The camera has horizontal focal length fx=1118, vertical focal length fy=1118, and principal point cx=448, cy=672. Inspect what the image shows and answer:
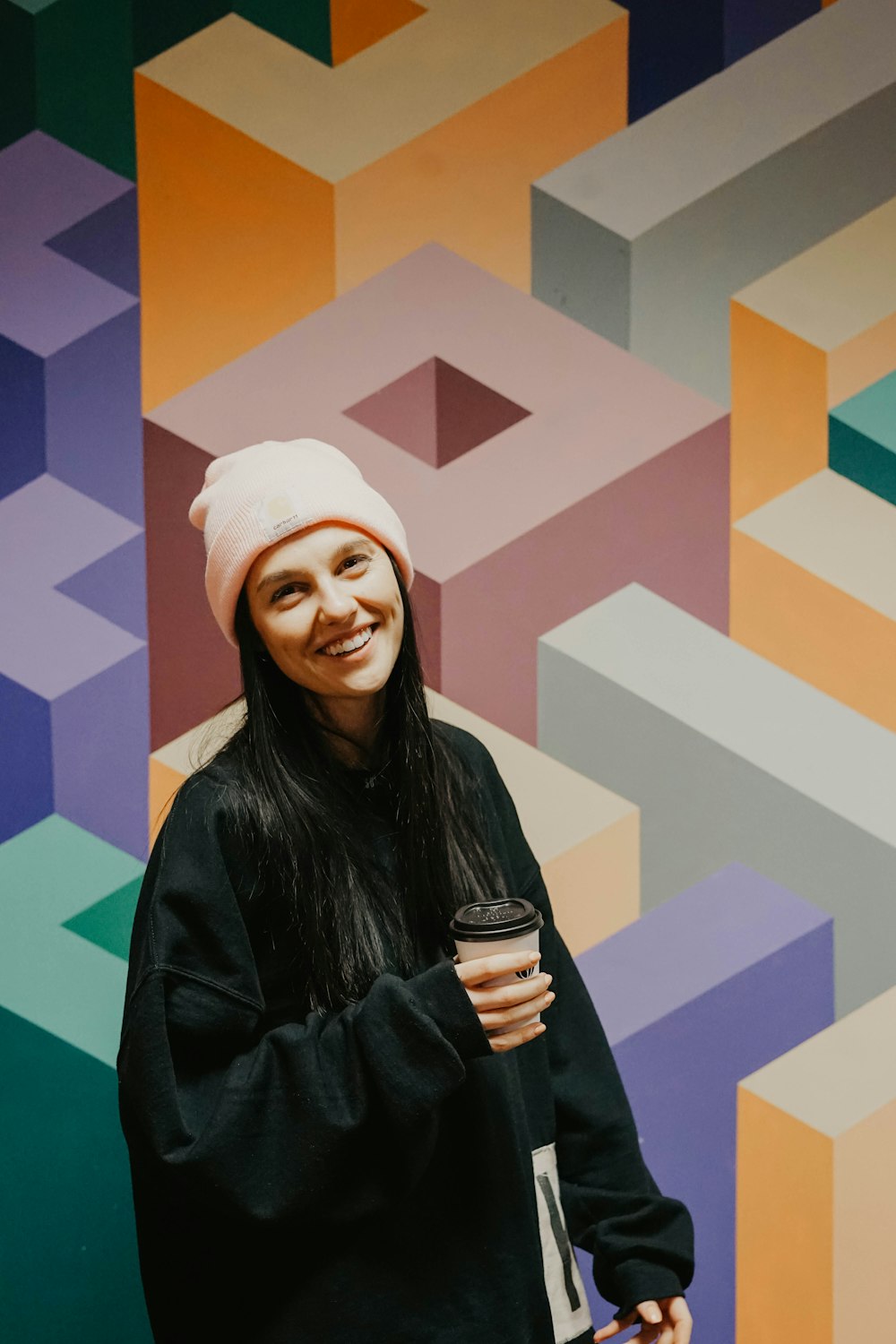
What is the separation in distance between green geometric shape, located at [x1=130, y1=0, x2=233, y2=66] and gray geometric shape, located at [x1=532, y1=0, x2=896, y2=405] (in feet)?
1.65

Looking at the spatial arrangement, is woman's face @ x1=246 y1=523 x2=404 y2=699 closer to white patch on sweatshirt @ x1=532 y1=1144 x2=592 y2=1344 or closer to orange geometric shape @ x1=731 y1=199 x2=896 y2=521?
white patch on sweatshirt @ x1=532 y1=1144 x2=592 y2=1344

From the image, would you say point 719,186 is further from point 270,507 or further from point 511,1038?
point 511,1038

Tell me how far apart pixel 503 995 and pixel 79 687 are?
2.70 ft

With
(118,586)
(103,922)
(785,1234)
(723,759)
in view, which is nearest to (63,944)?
(103,922)

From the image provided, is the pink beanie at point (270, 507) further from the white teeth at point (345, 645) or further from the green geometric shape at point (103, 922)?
the green geometric shape at point (103, 922)

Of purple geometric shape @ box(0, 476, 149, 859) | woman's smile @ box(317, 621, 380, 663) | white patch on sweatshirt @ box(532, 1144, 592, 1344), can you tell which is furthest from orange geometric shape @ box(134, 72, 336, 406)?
white patch on sweatshirt @ box(532, 1144, 592, 1344)

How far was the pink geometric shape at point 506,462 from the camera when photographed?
1.55 meters

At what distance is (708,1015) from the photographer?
→ 1564mm

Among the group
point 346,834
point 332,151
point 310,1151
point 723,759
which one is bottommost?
point 723,759

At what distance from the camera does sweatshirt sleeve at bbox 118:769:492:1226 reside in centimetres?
98

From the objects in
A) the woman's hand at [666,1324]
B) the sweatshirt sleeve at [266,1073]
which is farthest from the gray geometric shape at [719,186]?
the woman's hand at [666,1324]

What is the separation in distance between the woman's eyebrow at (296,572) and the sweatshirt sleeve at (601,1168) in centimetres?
38

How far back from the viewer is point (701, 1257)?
5.12 feet

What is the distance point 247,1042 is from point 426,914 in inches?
8.6
